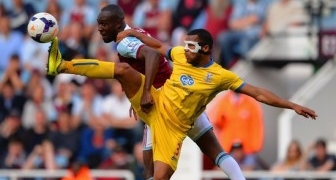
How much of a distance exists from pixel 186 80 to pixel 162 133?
0.64 m

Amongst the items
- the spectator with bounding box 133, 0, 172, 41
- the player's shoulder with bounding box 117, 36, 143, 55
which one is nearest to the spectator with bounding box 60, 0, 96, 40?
the spectator with bounding box 133, 0, 172, 41

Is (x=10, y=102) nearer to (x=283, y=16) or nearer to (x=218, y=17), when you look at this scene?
(x=218, y=17)

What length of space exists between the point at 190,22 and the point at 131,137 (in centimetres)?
248

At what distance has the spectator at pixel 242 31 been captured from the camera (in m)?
21.9

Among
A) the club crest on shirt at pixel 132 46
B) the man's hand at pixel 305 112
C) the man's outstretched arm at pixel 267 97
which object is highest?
the club crest on shirt at pixel 132 46

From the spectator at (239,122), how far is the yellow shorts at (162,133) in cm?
511

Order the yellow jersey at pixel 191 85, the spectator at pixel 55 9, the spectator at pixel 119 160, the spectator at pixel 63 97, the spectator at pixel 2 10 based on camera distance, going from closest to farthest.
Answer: the yellow jersey at pixel 191 85
the spectator at pixel 119 160
the spectator at pixel 63 97
the spectator at pixel 55 9
the spectator at pixel 2 10

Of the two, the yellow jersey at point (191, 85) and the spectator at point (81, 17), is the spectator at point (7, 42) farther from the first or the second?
the yellow jersey at point (191, 85)

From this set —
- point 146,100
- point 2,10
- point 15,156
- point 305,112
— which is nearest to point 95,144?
point 15,156

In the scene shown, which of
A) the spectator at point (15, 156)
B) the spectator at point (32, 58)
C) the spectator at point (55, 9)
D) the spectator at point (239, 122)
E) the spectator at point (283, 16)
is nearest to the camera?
the spectator at point (239, 122)

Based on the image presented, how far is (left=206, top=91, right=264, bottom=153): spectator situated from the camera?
2012 centimetres

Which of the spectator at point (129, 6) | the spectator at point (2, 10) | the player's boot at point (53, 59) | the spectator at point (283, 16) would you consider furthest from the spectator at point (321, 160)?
the spectator at point (2, 10)

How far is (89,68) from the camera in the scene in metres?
14.6

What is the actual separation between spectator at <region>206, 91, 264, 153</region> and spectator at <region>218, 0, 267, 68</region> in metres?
1.65
